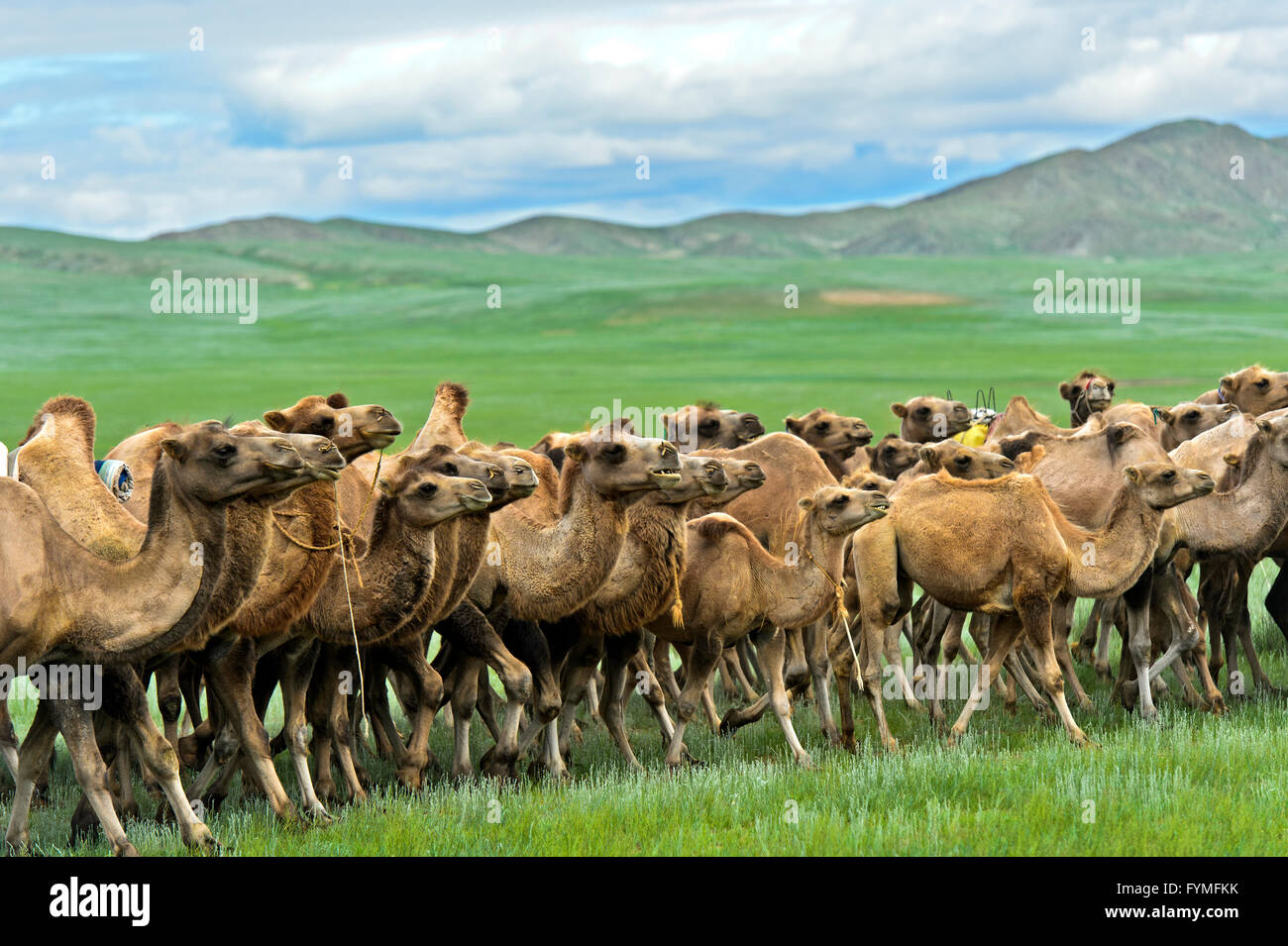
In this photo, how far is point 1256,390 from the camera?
51.2 ft

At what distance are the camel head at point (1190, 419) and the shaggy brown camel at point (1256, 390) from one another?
309 mm

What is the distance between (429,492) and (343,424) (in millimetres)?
1046

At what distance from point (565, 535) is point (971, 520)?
3.14 meters

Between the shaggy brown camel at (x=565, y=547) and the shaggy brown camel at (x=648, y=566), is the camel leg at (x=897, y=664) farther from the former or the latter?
the shaggy brown camel at (x=565, y=547)

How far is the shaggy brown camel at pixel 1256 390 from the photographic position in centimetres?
1552

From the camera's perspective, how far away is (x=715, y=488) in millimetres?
10766

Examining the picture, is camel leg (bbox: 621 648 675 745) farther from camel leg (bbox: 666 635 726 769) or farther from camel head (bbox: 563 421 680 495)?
camel head (bbox: 563 421 680 495)

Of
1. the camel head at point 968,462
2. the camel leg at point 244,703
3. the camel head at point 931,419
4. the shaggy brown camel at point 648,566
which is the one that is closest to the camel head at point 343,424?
the camel leg at point 244,703

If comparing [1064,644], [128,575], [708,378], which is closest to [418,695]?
[128,575]

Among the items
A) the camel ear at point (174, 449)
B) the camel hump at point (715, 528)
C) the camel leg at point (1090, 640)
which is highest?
the camel ear at point (174, 449)

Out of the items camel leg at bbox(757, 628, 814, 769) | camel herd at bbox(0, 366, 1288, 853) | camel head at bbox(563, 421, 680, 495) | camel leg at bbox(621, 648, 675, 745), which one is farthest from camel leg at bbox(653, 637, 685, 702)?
camel head at bbox(563, 421, 680, 495)

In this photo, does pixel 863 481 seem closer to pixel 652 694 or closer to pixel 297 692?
pixel 652 694

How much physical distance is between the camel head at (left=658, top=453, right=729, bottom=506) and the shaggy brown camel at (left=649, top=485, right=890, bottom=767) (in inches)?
29.6

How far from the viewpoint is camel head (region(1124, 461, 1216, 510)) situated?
37.3 ft
